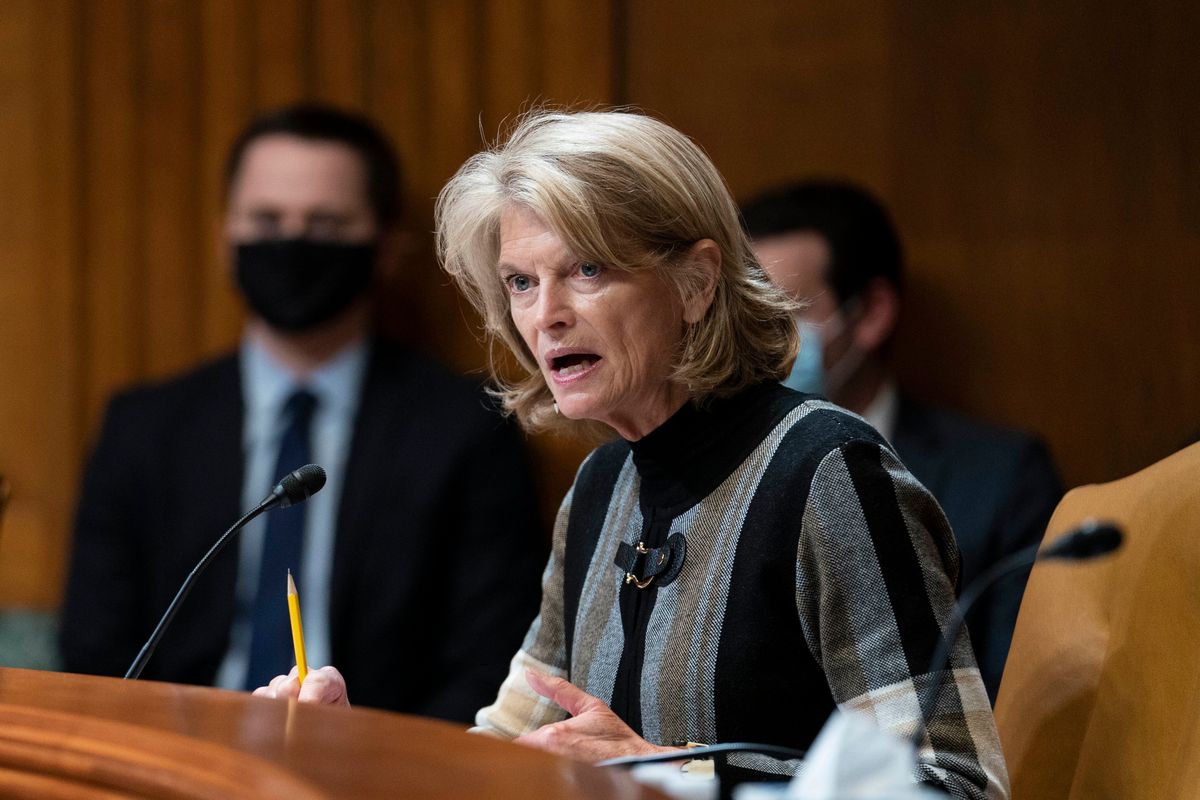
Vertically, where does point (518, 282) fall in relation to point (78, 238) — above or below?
above

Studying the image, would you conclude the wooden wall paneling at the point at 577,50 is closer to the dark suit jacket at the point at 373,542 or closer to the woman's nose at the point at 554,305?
the dark suit jacket at the point at 373,542

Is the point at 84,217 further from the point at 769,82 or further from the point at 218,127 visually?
the point at 769,82

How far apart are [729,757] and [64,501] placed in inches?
102

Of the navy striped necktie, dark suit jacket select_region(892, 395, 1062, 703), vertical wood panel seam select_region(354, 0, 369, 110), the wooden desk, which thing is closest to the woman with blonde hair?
the wooden desk

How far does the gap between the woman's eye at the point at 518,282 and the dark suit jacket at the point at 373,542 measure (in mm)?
1345

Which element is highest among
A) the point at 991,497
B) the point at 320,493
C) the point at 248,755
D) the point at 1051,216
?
the point at 1051,216

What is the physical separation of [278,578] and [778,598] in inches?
69.0

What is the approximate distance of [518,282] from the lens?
187 cm

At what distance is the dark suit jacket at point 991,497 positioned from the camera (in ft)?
9.50

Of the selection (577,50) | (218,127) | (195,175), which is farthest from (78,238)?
(577,50)

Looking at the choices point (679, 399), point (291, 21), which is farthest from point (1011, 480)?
point (291, 21)

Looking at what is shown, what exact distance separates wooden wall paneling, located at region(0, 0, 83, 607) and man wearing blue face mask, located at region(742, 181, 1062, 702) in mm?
1644

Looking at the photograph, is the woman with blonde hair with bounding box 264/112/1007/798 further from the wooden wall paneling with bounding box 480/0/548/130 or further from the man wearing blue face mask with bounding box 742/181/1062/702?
the wooden wall paneling with bounding box 480/0/548/130

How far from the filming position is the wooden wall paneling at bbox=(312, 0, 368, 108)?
12.1ft
